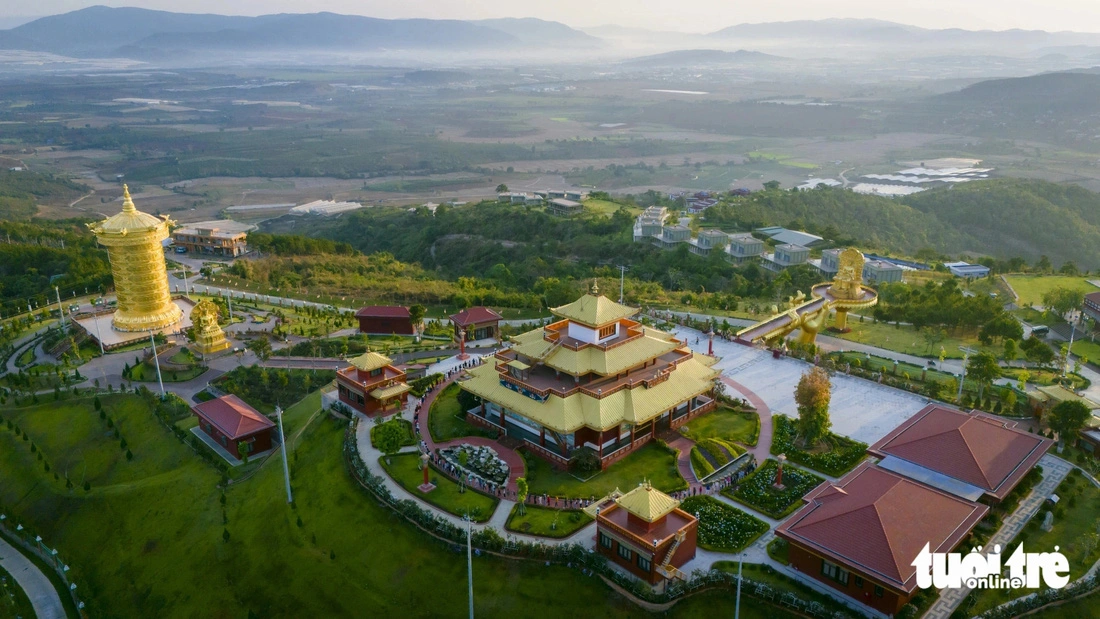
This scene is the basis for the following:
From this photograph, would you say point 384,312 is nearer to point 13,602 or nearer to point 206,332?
point 206,332

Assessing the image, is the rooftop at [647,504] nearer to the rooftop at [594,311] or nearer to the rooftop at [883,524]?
the rooftop at [883,524]

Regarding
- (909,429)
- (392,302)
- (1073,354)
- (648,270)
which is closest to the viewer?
(909,429)

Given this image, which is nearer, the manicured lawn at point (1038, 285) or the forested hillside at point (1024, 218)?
the manicured lawn at point (1038, 285)

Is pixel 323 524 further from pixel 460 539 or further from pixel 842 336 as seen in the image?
pixel 842 336

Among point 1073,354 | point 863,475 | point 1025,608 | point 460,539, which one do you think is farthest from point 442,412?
point 1073,354

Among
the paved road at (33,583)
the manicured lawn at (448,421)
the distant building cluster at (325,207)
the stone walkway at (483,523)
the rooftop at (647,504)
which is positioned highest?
the rooftop at (647,504)

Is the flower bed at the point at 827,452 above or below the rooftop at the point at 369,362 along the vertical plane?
below

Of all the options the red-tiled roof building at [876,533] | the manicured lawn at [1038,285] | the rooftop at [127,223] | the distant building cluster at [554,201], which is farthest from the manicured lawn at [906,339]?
the distant building cluster at [554,201]

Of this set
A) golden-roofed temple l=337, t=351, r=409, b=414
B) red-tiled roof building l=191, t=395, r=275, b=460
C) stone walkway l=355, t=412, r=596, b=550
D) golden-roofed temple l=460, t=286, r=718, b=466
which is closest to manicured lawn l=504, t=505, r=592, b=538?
stone walkway l=355, t=412, r=596, b=550
